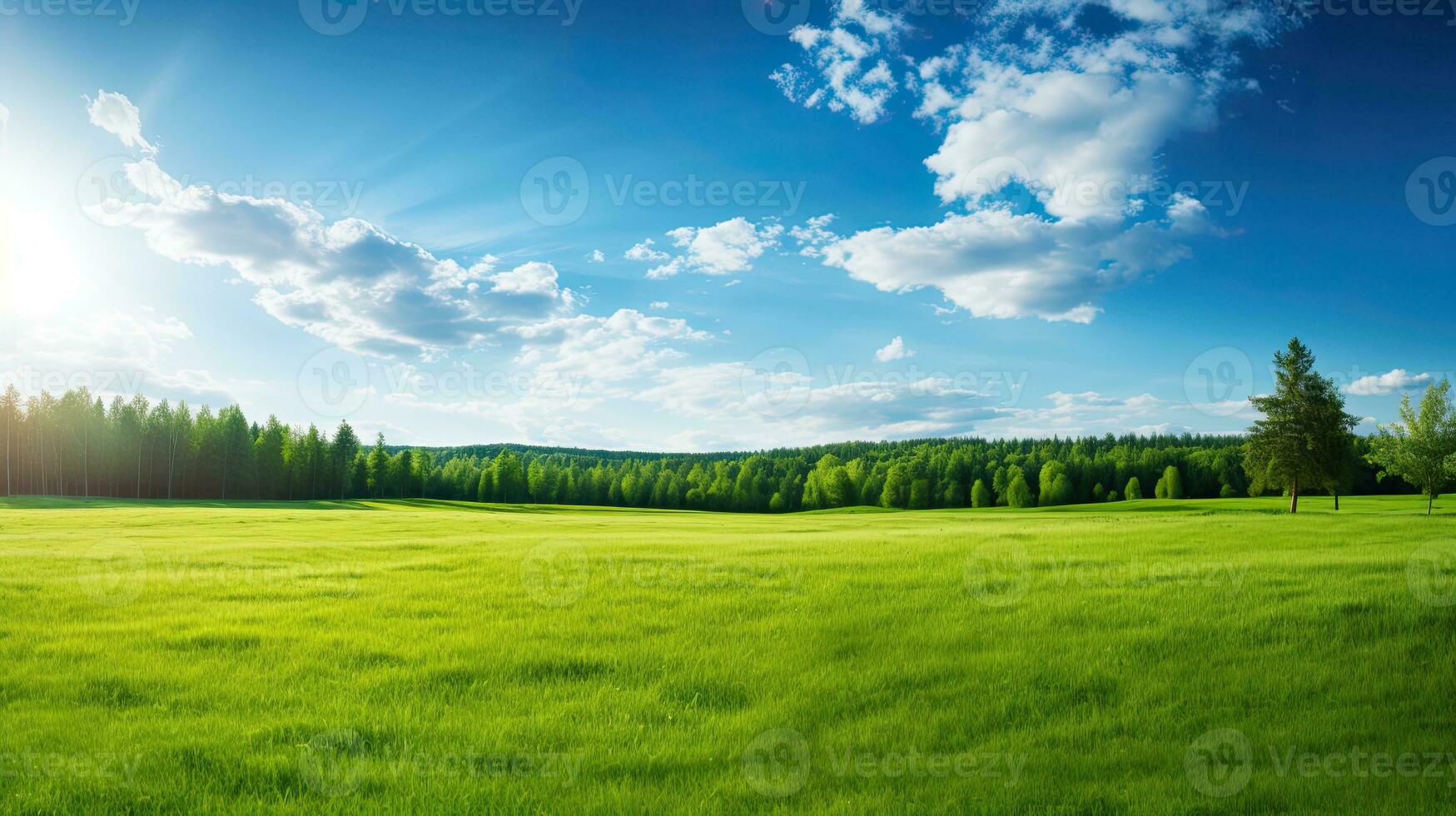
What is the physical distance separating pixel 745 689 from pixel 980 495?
→ 4430 inches

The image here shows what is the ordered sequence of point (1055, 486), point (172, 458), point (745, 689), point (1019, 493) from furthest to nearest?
point (1055, 486) → point (1019, 493) → point (172, 458) → point (745, 689)

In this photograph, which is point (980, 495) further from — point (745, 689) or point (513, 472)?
point (745, 689)

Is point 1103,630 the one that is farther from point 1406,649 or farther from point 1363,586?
point 1363,586

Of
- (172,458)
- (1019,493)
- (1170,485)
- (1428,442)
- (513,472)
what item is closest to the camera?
(1428,442)

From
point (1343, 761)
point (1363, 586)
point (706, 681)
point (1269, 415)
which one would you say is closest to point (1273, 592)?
point (1363, 586)

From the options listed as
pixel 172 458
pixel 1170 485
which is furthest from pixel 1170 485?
pixel 172 458

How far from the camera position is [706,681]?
8.63 metres

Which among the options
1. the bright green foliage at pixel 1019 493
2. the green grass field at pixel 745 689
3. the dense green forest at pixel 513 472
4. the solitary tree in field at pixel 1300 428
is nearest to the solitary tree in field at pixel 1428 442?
the solitary tree in field at pixel 1300 428

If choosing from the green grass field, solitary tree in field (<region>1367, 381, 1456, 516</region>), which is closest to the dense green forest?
solitary tree in field (<region>1367, 381, 1456, 516</region>)

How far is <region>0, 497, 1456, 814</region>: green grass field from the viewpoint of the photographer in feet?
20.9

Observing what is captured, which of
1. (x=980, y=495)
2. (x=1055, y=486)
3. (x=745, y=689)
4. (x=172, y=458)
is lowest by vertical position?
(x=980, y=495)

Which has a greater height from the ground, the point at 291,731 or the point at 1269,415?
the point at 1269,415

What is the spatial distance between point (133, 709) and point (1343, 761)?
12.5 metres

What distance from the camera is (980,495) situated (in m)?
113
